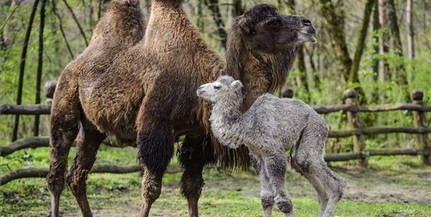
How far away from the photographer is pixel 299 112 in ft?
21.2

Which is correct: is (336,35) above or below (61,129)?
above

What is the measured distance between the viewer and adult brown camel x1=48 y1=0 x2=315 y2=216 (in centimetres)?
687

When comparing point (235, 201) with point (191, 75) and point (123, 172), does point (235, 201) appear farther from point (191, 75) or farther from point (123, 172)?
point (191, 75)

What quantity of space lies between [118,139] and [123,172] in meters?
5.14

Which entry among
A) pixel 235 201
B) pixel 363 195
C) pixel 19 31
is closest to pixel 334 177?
pixel 235 201

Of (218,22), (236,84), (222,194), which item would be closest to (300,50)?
(218,22)

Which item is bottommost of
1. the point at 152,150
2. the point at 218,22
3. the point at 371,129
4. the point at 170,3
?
the point at 371,129

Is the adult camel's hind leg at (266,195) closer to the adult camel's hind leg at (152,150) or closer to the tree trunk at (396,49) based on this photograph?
the adult camel's hind leg at (152,150)

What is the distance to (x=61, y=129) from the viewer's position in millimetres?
8195

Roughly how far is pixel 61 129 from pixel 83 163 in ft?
1.41

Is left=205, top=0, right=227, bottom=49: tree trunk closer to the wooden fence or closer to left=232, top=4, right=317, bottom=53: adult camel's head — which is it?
the wooden fence

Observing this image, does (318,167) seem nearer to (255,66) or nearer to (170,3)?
(255,66)

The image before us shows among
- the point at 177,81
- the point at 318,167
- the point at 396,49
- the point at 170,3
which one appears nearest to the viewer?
the point at 318,167

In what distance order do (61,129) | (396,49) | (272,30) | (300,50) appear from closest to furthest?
(272,30)
(61,129)
(396,49)
(300,50)
